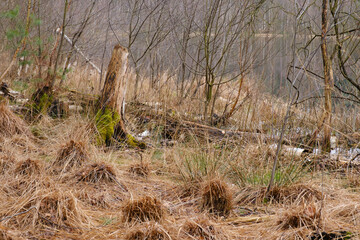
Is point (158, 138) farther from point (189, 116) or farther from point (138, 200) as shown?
Result: point (138, 200)

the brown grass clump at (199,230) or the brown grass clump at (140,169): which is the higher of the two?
the brown grass clump at (199,230)

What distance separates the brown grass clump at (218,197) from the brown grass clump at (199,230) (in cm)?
51

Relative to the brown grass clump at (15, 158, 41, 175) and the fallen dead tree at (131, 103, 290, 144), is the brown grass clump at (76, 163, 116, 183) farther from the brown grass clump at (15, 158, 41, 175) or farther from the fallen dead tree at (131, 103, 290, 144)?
the fallen dead tree at (131, 103, 290, 144)

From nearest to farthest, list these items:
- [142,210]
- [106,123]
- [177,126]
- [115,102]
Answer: [142,210] < [106,123] < [115,102] < [177,126]

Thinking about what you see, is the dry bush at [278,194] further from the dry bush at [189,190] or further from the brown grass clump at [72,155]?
the brown grass clump at [72,155]

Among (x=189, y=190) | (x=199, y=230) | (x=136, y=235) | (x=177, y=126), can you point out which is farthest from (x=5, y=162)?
(x=177, y=126)

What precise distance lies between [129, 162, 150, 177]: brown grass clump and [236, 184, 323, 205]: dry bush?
4.08 feet

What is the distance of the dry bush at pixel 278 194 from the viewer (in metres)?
3.06

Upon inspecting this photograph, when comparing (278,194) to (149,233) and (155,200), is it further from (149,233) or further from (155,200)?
(149,233)

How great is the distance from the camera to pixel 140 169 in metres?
4.05

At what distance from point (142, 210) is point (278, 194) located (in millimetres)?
1250

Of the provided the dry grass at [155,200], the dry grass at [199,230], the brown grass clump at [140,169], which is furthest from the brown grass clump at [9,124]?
the dry grass at [199,230]

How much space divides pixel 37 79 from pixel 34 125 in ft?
3.77

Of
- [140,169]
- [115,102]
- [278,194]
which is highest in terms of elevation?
[115,102]
